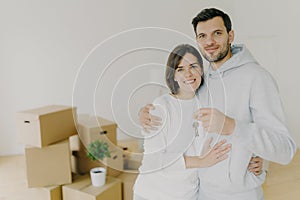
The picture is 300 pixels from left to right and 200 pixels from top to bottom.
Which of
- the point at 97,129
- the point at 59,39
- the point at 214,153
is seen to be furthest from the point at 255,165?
the point at 59,39

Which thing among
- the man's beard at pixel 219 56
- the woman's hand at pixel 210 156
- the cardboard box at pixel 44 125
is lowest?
the cardboard box at pixel 44 125

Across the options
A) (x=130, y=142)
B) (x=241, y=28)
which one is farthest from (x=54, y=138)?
(x=241, y=28)

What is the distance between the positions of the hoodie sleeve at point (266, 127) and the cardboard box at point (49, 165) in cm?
126

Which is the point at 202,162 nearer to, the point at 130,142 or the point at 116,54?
the point at 130,142

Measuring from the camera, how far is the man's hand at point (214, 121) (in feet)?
2.45

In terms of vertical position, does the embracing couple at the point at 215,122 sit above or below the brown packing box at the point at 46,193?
above

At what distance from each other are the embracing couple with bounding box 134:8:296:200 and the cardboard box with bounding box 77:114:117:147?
16cm

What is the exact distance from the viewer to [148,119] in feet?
2.69

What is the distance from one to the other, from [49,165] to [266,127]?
1365mm

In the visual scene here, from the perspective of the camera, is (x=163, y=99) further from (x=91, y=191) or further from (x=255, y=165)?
(x=91, y=191)

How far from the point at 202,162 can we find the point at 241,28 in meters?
2.53

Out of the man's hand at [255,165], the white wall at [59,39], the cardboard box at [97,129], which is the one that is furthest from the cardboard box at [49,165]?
the man's hand at [255,165]

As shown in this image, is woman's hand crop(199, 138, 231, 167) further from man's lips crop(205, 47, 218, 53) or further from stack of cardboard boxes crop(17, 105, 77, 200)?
stack of cardboard boxes crop(17, 105, 77, 200)

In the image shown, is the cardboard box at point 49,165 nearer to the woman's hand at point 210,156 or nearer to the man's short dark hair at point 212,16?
the woman's hand at point 210,156
